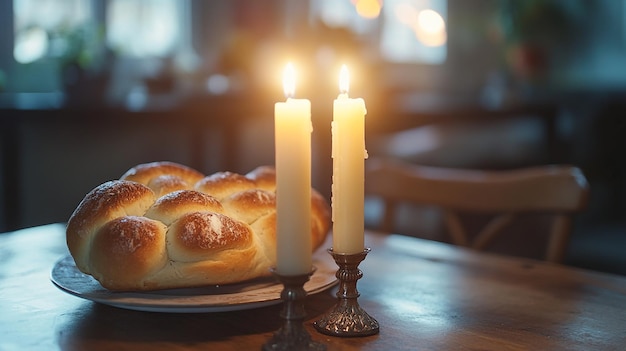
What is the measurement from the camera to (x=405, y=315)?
32.4 inches

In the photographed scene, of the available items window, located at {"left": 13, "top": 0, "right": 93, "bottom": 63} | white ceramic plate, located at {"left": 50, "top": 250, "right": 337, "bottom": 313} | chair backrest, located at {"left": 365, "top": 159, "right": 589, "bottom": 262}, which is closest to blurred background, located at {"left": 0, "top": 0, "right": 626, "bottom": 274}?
window, located at {"left": 13, "top": 0, "right": 93, "bottom": 63}

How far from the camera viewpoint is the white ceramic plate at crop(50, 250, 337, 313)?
2.38ft

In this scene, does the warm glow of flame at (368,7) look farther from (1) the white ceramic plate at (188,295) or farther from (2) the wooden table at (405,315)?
(1) the white ceramic plate at (188,295)

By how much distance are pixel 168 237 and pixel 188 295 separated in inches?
2.6

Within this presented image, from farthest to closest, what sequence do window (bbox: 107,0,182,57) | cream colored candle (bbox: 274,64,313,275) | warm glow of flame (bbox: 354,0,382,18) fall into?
1. warm glow of flame (bbox: 354,0,382,18)
2. window (bbox: 107,0,182,57)
3. cream colored candle (bbox: 274,64,313,275)

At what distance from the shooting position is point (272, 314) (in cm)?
81

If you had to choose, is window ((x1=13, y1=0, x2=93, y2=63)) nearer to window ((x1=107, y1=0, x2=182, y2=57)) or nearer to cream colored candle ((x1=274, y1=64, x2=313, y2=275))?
window ((x1=107, y1=0, x2=182, y2=57))

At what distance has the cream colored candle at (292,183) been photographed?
62 cm

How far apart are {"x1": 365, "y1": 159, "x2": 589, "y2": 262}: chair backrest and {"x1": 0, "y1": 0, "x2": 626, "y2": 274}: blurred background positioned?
976mm

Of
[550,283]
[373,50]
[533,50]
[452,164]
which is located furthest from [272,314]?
[373,50]

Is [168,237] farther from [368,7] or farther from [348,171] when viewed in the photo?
[368,7]

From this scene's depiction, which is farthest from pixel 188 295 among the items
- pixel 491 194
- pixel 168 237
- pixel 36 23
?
pixel 36 23

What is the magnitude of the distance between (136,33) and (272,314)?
169 inches

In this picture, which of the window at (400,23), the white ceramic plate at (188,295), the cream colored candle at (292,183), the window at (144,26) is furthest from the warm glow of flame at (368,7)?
the cream colored candle at (292,183)
